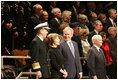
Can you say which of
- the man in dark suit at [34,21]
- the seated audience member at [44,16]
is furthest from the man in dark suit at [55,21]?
the man in dark suit at [34,21]

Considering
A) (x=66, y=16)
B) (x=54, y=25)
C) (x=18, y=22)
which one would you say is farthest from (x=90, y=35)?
(x=18, y=22)

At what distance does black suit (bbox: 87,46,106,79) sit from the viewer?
21.7ft

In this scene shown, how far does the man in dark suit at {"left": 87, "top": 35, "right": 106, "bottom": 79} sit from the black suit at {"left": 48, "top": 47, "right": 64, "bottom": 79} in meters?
0.61

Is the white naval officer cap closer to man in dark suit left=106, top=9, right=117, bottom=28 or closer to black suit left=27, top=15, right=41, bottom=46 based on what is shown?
black suit left=27, top=15, right=41, bottom=46

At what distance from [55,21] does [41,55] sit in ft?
3.23

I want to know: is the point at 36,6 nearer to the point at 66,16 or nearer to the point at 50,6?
the point at 50,6

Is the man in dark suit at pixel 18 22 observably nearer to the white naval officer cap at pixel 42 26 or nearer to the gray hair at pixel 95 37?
the white naval officer cap at pixel 42 26

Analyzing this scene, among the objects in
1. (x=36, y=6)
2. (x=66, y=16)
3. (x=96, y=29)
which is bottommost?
(x=96, y=29)

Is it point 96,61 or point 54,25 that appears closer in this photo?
point 96,61

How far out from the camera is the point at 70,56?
6.62 metres

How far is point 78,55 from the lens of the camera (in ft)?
22.0

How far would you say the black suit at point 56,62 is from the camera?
6.44 metres

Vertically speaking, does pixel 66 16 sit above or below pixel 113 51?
above

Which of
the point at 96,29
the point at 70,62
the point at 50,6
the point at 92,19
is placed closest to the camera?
the point at 70,62
